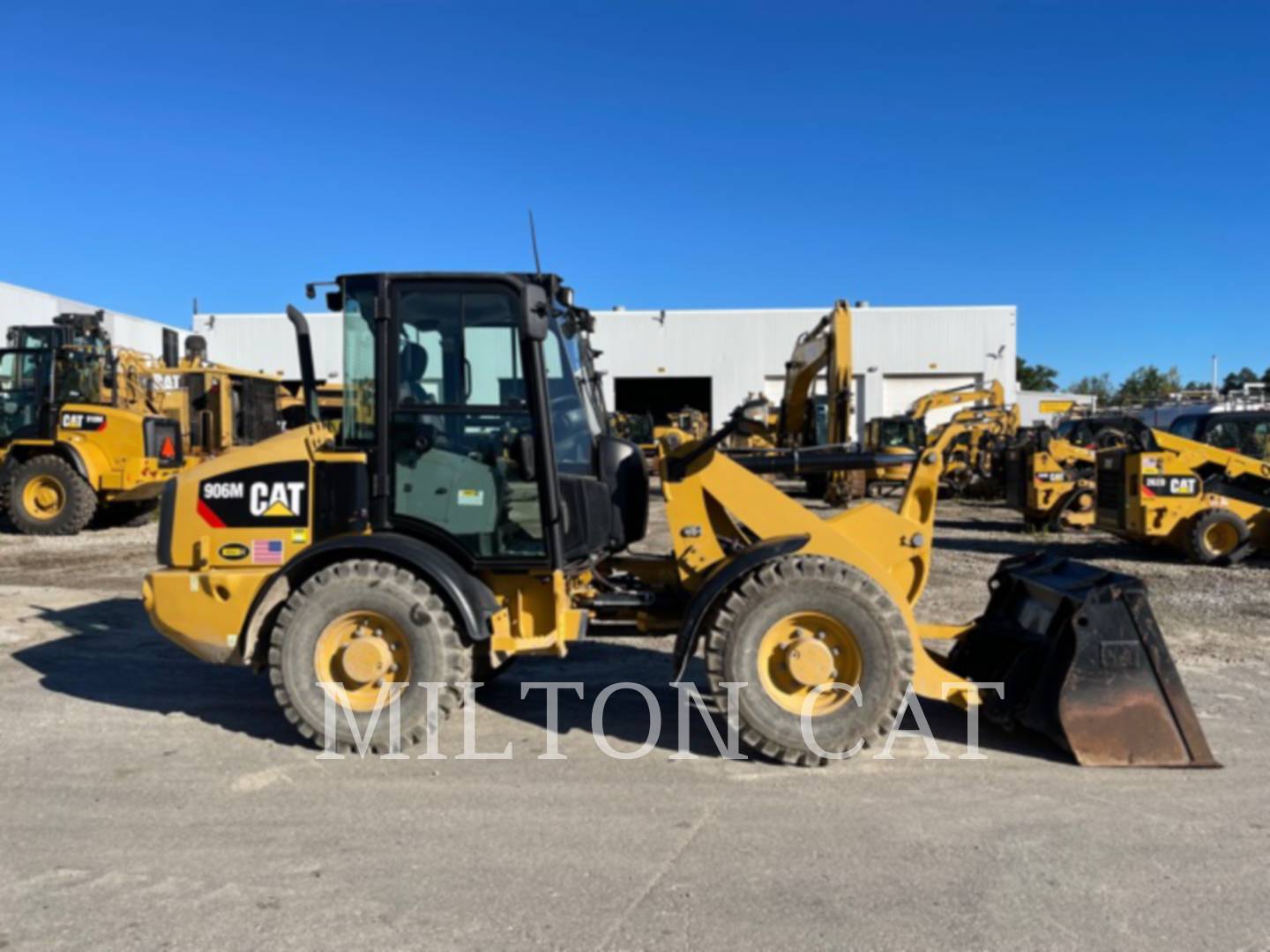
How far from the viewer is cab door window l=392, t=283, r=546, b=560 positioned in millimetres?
4719

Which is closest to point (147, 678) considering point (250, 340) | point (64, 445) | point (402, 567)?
point (402, 567)

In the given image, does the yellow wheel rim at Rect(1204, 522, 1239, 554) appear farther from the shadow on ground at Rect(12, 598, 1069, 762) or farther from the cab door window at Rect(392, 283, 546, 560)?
the cab door window at Rect(392, 283, 546, 560)

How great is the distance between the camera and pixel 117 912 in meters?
3.20

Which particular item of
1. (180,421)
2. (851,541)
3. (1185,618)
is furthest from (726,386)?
(851,541)

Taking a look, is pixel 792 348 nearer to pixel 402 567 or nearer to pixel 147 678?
pixel 147 678

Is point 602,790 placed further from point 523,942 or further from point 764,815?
point 523,942

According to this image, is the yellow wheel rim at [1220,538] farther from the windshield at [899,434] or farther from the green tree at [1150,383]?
the green tree at [1150,383]

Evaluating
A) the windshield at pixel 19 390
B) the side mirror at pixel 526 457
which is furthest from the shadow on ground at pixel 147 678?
the windshield at pixel 19 390

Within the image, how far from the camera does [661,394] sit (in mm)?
43656

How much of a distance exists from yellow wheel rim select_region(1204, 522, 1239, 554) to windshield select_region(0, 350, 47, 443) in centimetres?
1652

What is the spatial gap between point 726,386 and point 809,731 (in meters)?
35.0

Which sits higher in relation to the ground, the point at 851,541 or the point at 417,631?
the point at 851,541

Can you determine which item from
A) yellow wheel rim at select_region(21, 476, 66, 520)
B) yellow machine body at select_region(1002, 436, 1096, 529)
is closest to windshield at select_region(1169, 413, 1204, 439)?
yellow machine body at select_region(1002, 436, 1096, 529)

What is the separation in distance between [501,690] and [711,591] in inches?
79.2
